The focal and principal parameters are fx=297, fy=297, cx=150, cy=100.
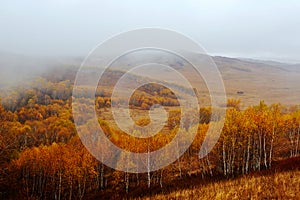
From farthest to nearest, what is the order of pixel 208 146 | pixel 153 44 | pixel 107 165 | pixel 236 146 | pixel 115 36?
pixel 107 165
pixel 208 146
pixel 236 146
pixel 153 44
pixel 115 36

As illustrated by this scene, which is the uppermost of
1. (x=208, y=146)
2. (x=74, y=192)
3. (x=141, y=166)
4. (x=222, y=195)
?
(x=222, y=195)

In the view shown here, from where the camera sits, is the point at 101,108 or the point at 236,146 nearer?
the point at 236,146

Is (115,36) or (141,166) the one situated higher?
(115,36)

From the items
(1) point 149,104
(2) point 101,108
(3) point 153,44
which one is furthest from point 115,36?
(1) point 149,104

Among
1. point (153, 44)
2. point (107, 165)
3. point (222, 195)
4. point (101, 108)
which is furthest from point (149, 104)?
point (222, 195)

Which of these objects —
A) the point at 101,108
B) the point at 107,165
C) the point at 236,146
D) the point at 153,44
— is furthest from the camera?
the point at 101,108

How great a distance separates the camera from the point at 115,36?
17156mm

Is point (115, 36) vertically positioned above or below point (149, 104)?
above

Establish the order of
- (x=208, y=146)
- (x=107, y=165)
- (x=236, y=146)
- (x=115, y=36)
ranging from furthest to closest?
1. (x=107, y=165)
2. (x=208, y=146)
3. (x=236, y=146)
4. (x=115, y=36)

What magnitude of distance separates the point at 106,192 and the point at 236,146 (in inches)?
861

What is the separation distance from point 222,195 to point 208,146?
132 feet

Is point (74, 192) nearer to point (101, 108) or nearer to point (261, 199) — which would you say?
point (261, 199)

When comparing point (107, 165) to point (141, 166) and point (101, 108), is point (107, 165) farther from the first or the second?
point (101, 108)

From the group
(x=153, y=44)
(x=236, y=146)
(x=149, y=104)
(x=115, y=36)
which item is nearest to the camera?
(x=115, y=36)
